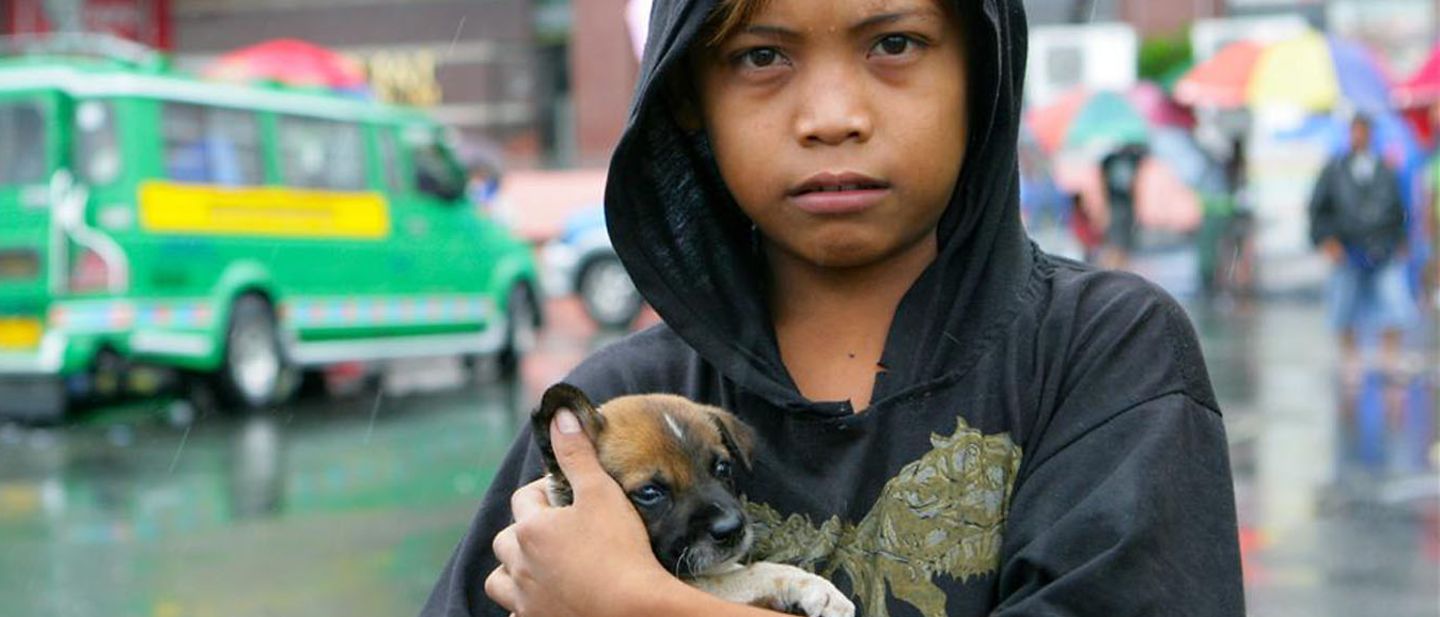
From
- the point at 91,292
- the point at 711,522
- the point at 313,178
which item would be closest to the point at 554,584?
the point at 711,522

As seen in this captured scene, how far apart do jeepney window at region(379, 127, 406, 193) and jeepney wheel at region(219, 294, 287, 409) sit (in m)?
1.93

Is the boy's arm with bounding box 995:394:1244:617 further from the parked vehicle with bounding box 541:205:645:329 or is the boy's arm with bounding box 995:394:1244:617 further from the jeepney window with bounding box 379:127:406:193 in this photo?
the parked vehicle with bounding box 541:205:645:329

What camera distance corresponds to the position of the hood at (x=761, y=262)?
1857 mm

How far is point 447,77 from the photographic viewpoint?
1342 inches

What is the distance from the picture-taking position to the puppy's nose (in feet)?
6.24

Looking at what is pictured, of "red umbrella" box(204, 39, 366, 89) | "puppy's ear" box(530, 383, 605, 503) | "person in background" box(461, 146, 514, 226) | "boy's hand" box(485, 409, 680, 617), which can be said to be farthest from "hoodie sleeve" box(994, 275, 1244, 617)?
"red umbrella" box(204, 39, 366, 89)

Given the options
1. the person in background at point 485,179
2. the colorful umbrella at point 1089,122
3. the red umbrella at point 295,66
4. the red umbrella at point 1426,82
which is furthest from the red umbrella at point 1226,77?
the red umbrella at point 295,66

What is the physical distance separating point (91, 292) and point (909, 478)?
1102cm

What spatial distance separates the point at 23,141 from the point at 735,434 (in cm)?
1116

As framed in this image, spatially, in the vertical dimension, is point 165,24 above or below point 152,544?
above

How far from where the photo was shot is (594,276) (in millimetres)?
21344

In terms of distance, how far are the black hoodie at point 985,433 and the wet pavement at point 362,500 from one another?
16.1 feet

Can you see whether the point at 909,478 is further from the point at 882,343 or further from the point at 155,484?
the point at 155,484

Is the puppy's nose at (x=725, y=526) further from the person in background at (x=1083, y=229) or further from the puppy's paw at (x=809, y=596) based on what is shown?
the person in background at (x=1083, y=229)
